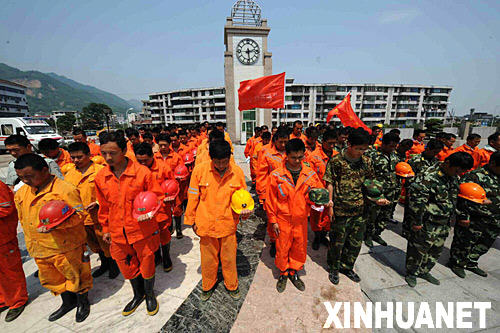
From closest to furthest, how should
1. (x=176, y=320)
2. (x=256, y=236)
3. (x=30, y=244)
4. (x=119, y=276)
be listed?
(x=30, y=244) → (x=176, y=320) → (x=119, y=276) → (x=256, y=236)

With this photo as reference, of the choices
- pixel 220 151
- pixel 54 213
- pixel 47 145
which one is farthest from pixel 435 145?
pixel 47 145

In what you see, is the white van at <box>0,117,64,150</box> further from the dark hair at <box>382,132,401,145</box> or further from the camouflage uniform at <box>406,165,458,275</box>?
the camouflage uniform at <box>406,165,458,275</box>

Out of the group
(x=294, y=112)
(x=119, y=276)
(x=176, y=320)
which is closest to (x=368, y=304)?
(x=176, y=320)

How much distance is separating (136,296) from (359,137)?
12.6ft

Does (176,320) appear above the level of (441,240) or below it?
below

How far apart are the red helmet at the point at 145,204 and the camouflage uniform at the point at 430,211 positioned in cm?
365

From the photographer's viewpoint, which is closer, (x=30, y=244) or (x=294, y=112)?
(x=30, y=244)

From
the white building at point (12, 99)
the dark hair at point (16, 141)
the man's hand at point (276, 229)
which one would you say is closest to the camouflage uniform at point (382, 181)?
the man's hand at point (276, 229)

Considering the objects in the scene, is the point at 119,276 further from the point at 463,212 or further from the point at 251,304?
the point at 463,212

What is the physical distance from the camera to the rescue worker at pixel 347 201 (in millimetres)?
2959

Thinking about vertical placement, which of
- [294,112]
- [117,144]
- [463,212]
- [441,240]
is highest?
[294,112]

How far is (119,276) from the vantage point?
3.39 metres

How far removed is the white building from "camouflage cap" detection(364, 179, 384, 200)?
256ft

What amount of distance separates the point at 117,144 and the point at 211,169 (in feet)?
3.88
